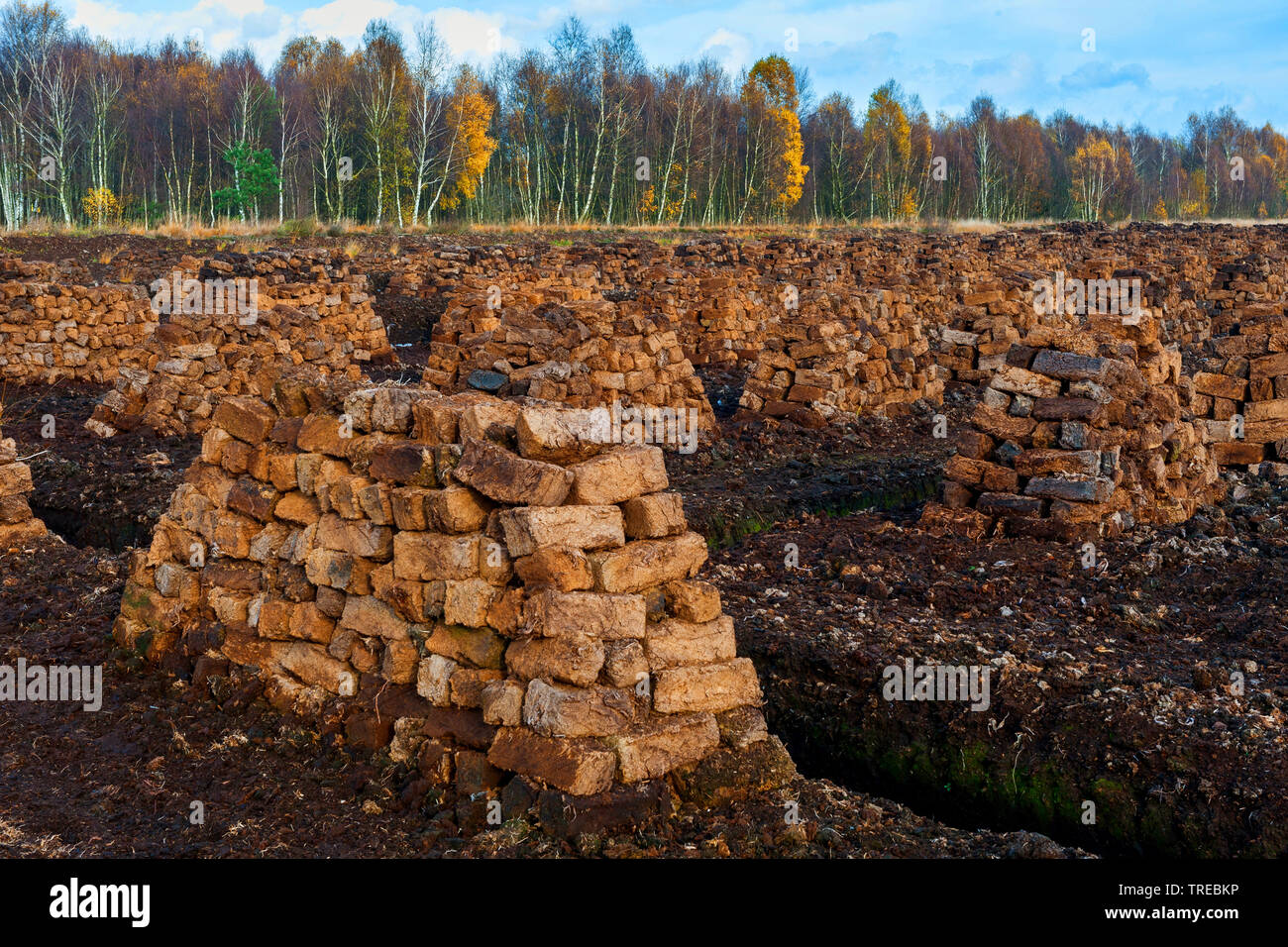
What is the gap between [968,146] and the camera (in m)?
86.8

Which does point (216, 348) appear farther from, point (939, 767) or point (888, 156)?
point (888, 156)

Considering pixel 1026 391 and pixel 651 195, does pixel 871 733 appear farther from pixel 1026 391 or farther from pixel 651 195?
pixel 651 195

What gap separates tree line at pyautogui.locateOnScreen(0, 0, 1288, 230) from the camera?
49344 millimetres

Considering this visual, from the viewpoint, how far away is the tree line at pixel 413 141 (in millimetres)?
49344

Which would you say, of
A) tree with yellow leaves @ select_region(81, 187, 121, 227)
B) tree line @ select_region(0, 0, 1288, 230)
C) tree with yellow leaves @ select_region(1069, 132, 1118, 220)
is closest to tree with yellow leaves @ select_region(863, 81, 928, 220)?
tree line @ select_region(0, 0, 1288, 230)

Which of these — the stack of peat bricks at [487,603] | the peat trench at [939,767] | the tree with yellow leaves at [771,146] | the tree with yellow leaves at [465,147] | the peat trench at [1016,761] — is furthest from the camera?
the tree with yellow leaves at [771,146]

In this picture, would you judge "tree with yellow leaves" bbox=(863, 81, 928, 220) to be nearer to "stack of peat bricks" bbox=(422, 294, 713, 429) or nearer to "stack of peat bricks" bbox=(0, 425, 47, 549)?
"stack of peat bricks" bbox=(422, 294, 713, 429)

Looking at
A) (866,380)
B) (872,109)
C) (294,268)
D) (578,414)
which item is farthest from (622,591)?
(872,109)

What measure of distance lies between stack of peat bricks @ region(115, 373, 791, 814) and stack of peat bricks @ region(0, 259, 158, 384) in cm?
1402

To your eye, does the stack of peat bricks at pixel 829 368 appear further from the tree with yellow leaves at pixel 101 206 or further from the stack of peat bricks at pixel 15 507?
the tree with yellow leaves at pixel 101 206

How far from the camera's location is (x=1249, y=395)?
1329cm

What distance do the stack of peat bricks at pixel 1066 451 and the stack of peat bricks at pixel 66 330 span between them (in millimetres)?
14857

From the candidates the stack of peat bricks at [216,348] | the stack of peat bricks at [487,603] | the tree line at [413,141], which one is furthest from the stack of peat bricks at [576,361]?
the tree line at [413,141]

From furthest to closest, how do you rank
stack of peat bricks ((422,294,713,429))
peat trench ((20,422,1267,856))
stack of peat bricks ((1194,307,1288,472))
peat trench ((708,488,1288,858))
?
1. stack of peat bricks ((422,294,713,429))
2. stack of peat bricks ((1194,307,1288,472))
3. peat trench ((20,422,1267,856))
4. peat trench ((708,488,1288,858))
